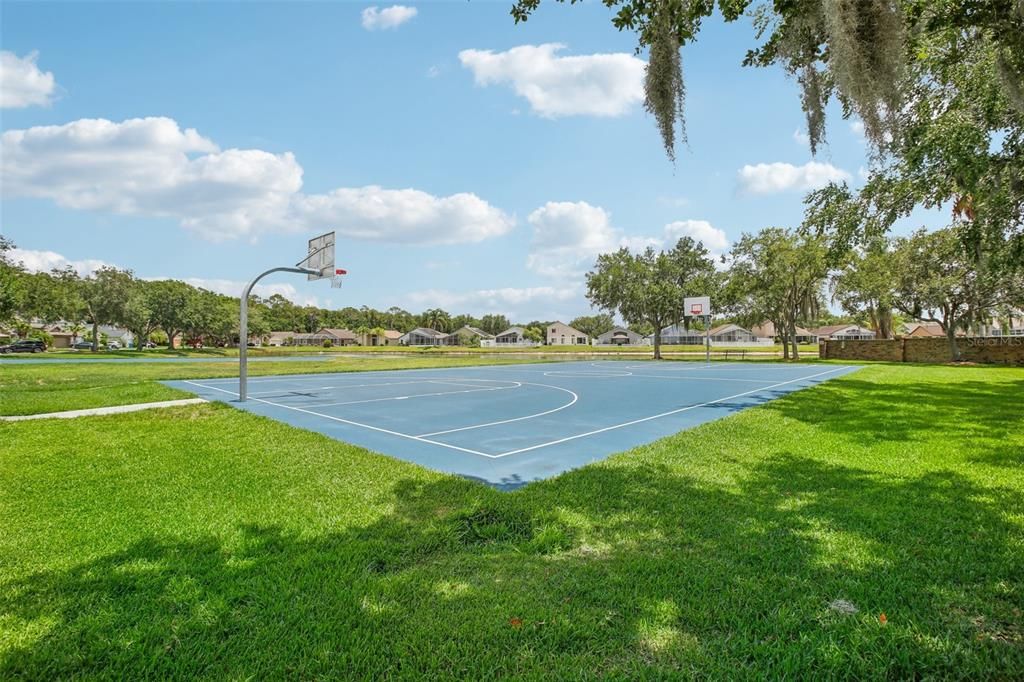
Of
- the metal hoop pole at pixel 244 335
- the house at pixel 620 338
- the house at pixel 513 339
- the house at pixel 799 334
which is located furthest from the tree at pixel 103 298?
the house at pixel 799 334

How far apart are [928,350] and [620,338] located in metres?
67.1

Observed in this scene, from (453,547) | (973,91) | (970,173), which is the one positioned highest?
(973,91)

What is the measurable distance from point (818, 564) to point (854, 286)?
33.2 meters

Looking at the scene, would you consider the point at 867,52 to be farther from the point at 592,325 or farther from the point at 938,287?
the point at 592,325

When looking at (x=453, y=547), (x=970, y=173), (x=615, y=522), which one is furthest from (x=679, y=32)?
(x=970, y=173)

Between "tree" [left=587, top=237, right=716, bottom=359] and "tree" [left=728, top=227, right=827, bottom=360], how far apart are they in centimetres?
336

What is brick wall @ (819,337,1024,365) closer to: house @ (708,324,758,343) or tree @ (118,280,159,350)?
house @ (708,324,758,343)

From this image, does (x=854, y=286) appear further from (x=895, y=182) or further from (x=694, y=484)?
(x=694, y=484)

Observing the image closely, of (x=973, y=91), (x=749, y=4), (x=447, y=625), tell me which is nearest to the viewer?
(x=447, y=625)

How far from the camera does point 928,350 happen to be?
3070cm

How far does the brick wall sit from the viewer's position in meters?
27.3

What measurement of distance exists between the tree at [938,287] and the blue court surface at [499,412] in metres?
15.3

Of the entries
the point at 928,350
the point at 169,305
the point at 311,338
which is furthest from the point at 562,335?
the point at 928,350

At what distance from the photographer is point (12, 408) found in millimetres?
9898
